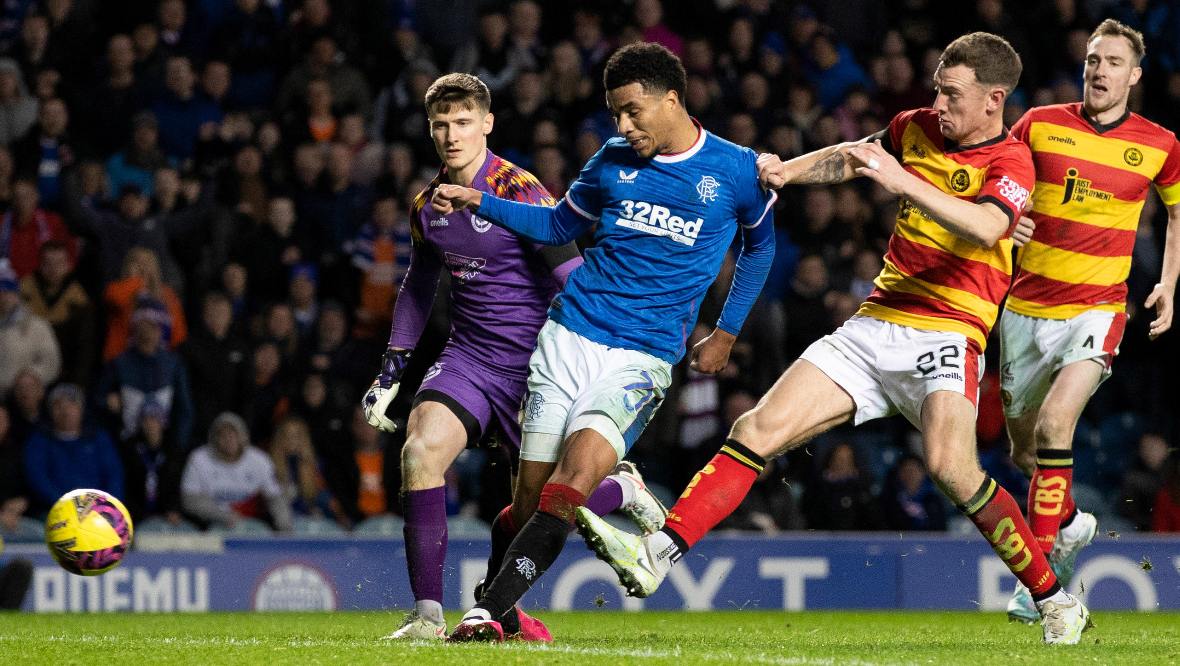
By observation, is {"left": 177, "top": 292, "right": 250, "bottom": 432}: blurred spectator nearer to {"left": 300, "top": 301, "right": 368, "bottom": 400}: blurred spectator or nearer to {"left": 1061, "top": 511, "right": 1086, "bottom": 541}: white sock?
{"left": 300, "top": 301, "right": 368, "bottom": 400}: blurred spectator

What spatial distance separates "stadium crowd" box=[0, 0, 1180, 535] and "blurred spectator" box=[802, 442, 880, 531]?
0.02 meters

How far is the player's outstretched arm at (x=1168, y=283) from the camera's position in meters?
6.57

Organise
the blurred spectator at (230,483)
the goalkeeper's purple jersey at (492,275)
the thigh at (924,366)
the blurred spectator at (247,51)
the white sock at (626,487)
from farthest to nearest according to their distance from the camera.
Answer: the blurred spectator at (247,51) < the blurred spectator at (230,483) < the white sock at (626,487) < the goalkeeper's purple jersey at (492,275) < the thigh at (924,366)

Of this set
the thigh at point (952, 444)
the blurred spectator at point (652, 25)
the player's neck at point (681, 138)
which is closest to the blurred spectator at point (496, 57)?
the blurred spectator at point (652, 25)

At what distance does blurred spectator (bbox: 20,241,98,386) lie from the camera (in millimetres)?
10555

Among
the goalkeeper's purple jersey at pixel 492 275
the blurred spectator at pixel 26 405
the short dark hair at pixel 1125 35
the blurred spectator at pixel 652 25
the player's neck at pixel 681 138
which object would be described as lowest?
the blurred spectator at pixel 26 405

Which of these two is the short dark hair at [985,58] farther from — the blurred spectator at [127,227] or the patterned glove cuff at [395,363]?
the blurred spectator at [127,227]

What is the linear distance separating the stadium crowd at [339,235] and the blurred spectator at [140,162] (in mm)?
21

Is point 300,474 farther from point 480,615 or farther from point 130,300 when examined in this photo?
point 480,615

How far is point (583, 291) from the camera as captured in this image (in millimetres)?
5535

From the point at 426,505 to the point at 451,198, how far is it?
4.09 feet

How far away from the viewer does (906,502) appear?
1030 centimetres

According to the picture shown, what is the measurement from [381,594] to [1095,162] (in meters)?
5.12

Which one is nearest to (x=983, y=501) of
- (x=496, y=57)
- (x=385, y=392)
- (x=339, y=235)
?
(x=385, y=392)
